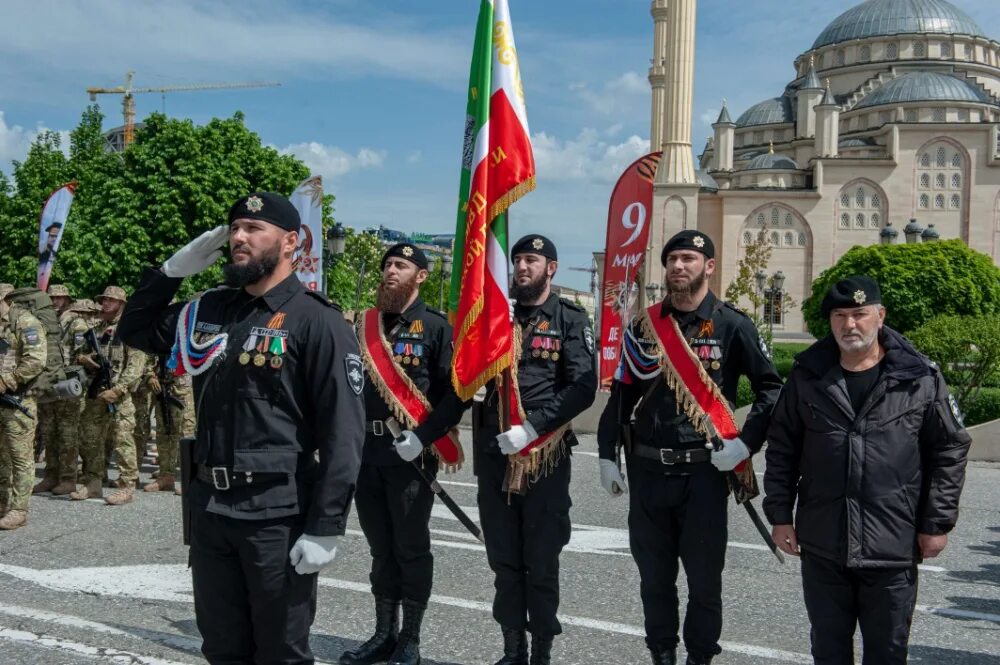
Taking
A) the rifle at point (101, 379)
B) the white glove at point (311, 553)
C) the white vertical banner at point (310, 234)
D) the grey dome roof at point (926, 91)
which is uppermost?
the grey dome roof at point (926, 91)

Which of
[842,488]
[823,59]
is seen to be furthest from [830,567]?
[823,59]

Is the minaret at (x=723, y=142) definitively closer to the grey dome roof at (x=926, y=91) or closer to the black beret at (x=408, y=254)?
the grey dome roof at (x=926, y=91)

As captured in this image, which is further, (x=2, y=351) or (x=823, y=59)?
(x=823, y=59)

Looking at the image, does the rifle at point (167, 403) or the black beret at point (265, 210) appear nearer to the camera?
Result: the black beret at point (265, 210)

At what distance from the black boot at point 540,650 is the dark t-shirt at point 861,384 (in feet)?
6.39

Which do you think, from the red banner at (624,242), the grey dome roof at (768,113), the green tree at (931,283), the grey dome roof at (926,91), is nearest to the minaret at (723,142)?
the grey dome roof at (768,113)

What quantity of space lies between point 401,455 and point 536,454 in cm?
72

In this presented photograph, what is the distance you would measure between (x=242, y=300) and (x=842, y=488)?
8.60ft

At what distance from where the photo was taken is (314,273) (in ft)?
36.0

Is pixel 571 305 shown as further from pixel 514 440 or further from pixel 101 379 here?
pixel 101 379

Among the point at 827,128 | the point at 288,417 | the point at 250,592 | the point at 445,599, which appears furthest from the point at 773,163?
the point at 250,592

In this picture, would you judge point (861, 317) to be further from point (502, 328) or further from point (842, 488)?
point (502, 328)

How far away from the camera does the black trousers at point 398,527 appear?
528cm

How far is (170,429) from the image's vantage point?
35.1 feet
